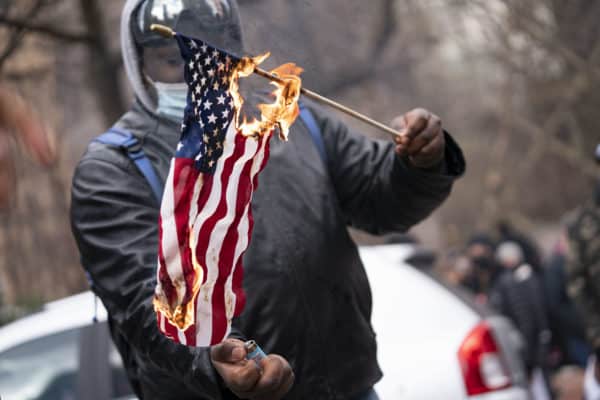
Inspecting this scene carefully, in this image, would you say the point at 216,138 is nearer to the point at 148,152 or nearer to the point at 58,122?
the point at 148,152

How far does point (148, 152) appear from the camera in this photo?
2.95m

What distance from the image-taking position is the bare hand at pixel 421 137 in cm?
285

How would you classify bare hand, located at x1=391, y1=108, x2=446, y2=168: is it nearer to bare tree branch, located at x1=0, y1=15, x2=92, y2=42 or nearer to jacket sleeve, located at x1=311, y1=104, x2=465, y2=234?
jacket sleeve, located at x1=311, y1=104, x2=465, y2=234

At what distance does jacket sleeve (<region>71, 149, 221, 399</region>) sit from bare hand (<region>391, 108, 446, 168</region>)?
28.8 inches

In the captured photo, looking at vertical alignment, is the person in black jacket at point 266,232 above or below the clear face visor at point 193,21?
below

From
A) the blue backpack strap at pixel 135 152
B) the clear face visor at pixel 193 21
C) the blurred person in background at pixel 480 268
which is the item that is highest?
the clear face visor at pixel 193 21

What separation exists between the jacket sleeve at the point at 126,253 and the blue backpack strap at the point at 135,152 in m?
0.02

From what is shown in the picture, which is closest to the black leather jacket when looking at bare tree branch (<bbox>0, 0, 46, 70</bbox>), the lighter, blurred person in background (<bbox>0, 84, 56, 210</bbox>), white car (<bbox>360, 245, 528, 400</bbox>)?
the lighter

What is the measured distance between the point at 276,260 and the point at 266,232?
0.09m

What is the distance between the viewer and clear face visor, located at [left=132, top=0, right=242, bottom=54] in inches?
105

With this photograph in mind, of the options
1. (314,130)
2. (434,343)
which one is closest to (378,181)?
(314,130)

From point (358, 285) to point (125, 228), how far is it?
71cm

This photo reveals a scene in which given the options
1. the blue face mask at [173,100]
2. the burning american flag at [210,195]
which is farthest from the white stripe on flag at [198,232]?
the blue face mask at [173,100]

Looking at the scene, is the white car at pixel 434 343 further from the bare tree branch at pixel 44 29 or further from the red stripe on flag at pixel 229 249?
the red stripe on flag at pixel 229 249
